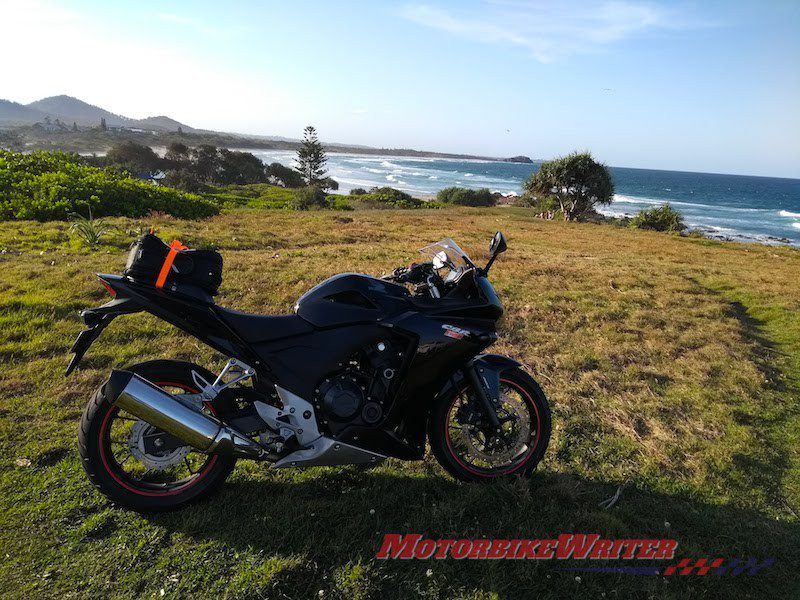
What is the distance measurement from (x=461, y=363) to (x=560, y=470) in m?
1.39

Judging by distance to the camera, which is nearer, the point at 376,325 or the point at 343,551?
the point at 343,551

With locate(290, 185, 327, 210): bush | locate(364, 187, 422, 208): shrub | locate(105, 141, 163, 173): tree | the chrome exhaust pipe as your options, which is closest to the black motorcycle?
the chrome exhaust pipe

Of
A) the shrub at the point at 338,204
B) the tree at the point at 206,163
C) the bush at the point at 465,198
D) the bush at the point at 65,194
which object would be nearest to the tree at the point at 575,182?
the bush at the point at 465,198

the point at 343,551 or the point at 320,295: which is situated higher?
the point at 320,295

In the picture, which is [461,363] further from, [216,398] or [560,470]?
[216,398]

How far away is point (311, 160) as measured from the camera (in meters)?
71.9

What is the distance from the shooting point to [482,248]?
14.1 meters

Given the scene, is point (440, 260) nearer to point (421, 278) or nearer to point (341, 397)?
point (421, 278)

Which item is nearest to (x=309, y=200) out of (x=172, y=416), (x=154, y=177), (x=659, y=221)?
(x=154, y=177)

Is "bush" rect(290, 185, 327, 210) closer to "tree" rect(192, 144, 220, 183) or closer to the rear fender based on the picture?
"tree" rect(192, 144, 220, 183)

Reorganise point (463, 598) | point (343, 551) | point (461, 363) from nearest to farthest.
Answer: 1. point (463, 598)
2. point (343, 551)
3. point (461, 363)

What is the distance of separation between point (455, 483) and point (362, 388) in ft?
3.72

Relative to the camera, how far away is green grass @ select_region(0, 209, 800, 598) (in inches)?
107

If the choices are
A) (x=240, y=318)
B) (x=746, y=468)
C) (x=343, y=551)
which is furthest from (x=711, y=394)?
(x=240, y=318)
